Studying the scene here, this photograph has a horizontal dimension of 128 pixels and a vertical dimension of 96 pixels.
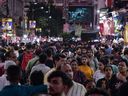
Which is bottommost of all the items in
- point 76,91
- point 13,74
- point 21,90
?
point 76,91

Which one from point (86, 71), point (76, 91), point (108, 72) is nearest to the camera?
point (76, 91)

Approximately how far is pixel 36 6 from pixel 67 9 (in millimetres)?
36270

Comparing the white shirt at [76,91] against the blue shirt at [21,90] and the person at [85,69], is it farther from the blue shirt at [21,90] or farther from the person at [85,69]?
the person at [85,69]

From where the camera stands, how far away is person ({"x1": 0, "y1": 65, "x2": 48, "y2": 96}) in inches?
327

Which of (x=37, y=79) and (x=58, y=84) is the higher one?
(x=58, y=84)

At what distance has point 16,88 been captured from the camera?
27.6ft

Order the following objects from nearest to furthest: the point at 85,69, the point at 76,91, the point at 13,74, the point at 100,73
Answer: the point at 13,74, the point at 76,91, the point at 100,73, the point at 85,69

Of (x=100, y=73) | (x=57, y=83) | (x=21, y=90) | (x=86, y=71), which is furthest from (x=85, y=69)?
(x=57, y=83)

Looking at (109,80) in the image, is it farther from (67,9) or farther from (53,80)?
(67,9)

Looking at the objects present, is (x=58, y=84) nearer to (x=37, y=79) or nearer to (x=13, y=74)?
(x=13, y=74)

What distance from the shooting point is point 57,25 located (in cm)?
10781

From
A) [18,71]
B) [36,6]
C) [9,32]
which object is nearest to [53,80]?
[18,71]

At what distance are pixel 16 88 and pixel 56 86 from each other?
1594mm

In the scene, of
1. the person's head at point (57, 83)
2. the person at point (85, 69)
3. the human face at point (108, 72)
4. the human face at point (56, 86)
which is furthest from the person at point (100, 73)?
the human face at point (56, 86)
